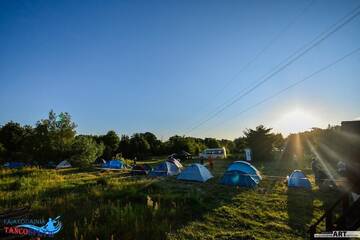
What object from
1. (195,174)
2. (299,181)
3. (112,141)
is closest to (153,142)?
(112,141)

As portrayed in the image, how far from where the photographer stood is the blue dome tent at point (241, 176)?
15992 millimetres

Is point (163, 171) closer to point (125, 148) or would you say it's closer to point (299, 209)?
point (299, 209)

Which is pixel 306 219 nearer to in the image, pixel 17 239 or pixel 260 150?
pixel 17 239

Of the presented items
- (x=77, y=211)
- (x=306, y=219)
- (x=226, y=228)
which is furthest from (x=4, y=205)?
(x=306, y=219)

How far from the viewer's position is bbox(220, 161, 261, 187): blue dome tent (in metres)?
16.0

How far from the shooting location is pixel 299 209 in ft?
35.0

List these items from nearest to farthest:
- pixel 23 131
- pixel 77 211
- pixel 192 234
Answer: pixel 192 234, pixel 77 211, pixel 23 131

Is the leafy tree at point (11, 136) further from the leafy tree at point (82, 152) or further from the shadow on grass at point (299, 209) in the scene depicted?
the shadow on grass at point (299, 209)

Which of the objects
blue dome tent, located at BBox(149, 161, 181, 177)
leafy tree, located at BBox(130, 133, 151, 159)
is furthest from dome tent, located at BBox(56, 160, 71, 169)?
leafy tree, located at BBox(130, 133, 151, 159)

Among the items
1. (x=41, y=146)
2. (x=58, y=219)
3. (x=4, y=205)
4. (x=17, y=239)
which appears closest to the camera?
(x=17, y=239)

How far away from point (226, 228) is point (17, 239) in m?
6.48

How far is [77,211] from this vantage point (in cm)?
883

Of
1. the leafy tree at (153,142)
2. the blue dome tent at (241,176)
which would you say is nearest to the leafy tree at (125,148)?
the leafy tree at (153,142)

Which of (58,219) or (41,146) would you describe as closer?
(58,219)
